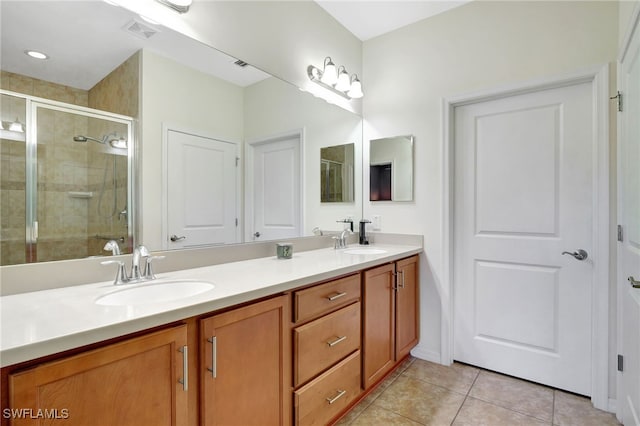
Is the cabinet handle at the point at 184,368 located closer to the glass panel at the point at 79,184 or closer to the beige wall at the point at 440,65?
the glass panel at the point at 79,184

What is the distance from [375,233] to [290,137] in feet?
3.59

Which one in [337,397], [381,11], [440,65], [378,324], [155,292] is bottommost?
[337,397]

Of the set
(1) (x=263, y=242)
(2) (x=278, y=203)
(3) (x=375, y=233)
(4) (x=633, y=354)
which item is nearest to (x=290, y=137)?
(2) (x=278, y=203)

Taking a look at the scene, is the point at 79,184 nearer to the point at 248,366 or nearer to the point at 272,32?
the point at 248,366

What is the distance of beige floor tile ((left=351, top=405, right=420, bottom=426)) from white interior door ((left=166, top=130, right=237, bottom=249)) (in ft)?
3.99

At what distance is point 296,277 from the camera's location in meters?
1.33

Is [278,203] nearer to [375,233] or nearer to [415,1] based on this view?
[375,233]

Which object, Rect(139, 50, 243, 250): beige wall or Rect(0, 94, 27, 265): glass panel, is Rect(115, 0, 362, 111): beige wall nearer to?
Rect(139, 50, 243, 250): beige wall

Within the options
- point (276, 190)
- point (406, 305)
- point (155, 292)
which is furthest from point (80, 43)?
point (406, 305)

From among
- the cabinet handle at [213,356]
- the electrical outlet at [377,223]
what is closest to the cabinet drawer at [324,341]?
the cabinet handle at [213,356]

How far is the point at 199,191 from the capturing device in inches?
64.2

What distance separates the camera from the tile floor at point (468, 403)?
1700 mm

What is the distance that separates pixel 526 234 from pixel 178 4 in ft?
7.92

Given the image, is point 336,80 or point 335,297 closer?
point 335,297
